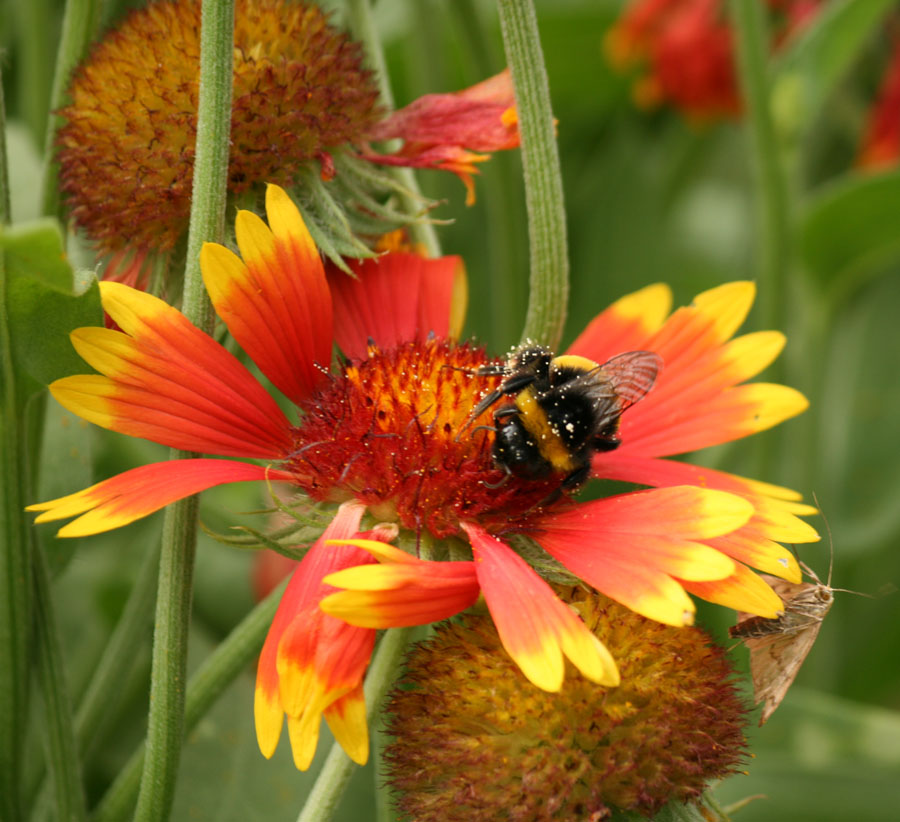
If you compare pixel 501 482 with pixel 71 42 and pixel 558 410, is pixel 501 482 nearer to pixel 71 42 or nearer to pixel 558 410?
pixel 558 410

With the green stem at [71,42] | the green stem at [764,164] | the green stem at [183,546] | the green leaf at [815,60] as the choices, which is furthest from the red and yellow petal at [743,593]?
the green leaf at [815,60]

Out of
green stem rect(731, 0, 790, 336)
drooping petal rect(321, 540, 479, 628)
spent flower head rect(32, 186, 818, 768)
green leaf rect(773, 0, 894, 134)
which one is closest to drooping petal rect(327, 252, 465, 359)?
spent flower head rect(32, 186, 818, 768)

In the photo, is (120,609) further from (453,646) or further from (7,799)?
(453,646)

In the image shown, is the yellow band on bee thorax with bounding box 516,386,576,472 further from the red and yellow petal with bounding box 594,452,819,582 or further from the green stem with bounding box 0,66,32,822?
the green stem with bounding box 0,66,32,822

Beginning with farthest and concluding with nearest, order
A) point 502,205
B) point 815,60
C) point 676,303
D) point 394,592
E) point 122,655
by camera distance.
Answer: point 676,303
point 815,60
point 502,205
point 122,655
point 394,592

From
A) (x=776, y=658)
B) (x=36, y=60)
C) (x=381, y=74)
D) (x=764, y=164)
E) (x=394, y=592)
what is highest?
(x=36, y=60)

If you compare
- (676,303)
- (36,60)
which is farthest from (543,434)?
(676,303)

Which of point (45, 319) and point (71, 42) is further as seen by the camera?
point (71, 42)
